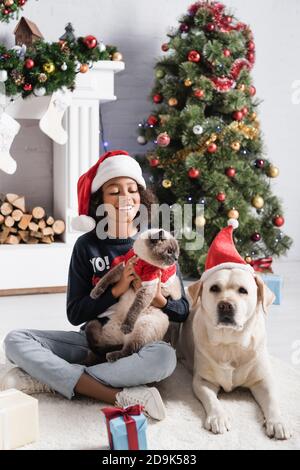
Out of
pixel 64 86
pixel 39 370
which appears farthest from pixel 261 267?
pixel 39 370

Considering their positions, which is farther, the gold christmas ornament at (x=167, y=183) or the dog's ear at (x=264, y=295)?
the gold christmas ornament at (x=167, y=183)

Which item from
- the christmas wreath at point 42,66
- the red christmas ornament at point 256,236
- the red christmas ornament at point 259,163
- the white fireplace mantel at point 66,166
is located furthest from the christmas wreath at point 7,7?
the red christmas ornament at point 256,236

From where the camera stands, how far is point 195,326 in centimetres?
228

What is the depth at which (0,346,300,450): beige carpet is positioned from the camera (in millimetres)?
1899

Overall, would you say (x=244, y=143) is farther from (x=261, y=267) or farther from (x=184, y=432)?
(x=184, y=432)

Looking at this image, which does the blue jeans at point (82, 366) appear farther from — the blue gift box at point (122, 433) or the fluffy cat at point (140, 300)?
the blue gift box at point (122, 433)

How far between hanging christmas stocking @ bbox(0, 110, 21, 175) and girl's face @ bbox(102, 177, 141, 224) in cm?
153

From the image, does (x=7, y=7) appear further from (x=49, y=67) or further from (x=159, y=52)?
(x=159, y=52)

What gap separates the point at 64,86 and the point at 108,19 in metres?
0.97

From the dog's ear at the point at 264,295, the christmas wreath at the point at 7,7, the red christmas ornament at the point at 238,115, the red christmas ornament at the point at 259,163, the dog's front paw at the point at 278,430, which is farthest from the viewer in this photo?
the red christmas ornament at the point at 259,163

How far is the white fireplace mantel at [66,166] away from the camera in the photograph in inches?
150

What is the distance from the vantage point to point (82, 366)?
222 cm

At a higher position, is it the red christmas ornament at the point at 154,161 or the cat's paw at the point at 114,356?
the red christmas ornament at the point at 154,161

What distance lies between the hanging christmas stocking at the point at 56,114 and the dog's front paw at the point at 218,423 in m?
2.23
